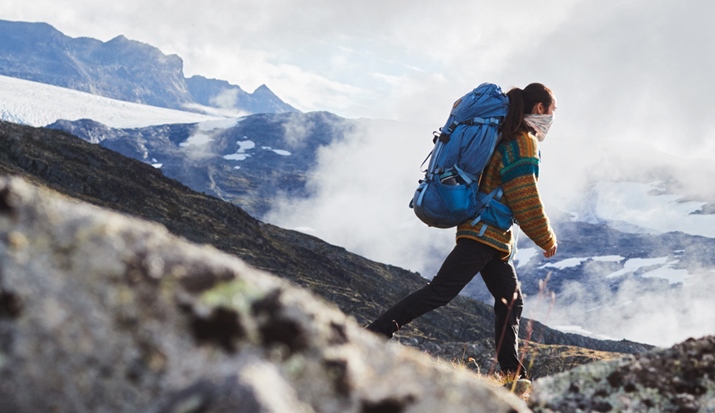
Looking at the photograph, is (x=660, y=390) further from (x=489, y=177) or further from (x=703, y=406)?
(x=489, y=177)

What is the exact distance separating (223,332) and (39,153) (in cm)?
7061

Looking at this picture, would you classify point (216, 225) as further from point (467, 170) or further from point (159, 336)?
point (159, 336)

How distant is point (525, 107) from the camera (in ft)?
21.2

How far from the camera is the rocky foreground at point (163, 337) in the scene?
162 centimetres

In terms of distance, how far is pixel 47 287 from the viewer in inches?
67.1

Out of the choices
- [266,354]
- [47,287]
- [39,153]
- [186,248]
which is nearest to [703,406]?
[266,354]

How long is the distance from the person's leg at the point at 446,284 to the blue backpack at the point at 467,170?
29 centimetres

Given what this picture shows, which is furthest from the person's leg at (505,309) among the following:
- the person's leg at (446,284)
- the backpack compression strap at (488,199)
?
the backpack compression strap at (488,199)

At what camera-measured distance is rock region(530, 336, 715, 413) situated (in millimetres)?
2834

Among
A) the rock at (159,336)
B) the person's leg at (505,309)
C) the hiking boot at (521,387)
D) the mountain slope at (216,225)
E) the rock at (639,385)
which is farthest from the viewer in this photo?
the mountain slope at (216,225)

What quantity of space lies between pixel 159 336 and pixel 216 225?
2724 inches

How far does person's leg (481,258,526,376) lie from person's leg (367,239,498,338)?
0.20m

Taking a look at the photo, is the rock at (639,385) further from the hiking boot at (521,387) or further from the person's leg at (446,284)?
the person's leg at (446,284)

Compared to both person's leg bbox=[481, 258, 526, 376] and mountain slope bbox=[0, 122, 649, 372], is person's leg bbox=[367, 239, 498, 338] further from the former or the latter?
mountain slope bbox=[0, 122, 649, 372]
